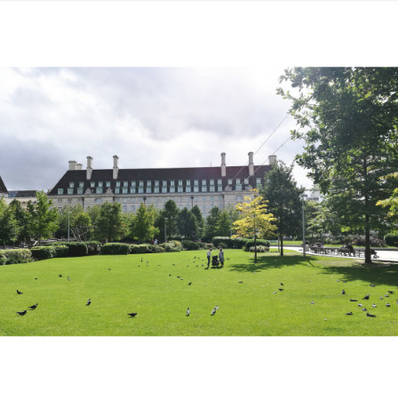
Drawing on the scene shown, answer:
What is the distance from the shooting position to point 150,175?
91375mm

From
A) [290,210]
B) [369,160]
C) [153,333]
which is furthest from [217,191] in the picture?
[153,333]

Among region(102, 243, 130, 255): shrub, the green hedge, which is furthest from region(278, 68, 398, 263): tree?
region(102, 243, 130, 255): shrub

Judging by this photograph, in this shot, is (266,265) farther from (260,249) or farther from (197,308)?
(260,249)

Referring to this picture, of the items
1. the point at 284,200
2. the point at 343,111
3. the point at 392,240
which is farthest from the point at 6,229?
the point at 392,240

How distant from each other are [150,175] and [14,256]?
6899cm

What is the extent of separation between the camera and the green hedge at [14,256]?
22.6 m

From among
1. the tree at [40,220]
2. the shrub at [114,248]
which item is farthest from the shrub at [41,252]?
the tree at [40,220]

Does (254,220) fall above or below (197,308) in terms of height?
above

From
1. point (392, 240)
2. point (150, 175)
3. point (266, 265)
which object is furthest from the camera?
point (150, 175)

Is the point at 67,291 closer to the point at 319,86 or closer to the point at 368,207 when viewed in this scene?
the point at 319,86

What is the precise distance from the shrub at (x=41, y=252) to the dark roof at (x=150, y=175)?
63323 millimetres

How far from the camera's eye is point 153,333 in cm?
618

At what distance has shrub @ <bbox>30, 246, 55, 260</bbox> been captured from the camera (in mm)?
26375

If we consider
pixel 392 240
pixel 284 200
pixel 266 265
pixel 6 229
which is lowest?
pixel 266 265
